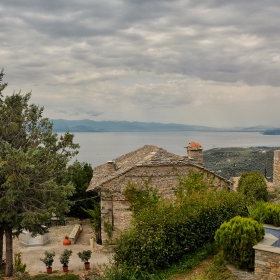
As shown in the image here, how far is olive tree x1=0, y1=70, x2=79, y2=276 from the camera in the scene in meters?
11.4

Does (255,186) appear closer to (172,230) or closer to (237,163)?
(172,230)

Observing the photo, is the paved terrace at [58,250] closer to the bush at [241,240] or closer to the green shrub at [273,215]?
the bush at [241,240]

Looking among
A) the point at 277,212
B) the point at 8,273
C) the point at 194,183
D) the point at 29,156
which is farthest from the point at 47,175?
the point at 277,212

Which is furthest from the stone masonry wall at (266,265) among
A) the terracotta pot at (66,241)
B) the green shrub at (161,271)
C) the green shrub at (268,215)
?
the terracotta pot at (66,241)

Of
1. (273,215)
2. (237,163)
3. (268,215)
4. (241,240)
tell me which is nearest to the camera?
(241,240)

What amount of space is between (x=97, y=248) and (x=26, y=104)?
378 inches

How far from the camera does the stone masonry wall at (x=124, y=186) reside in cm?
1800

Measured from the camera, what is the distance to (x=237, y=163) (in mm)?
42000

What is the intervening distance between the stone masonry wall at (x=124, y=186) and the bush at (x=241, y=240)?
861 cm

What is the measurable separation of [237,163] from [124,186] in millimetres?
27673

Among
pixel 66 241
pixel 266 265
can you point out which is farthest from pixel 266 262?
pixel 66 241

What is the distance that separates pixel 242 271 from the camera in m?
9.03

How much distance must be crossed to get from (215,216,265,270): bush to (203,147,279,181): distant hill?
2489 cm

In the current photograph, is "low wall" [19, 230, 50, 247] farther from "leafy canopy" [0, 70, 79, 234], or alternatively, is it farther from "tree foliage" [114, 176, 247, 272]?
"tree foliage" [114, 176, 247, 272]
